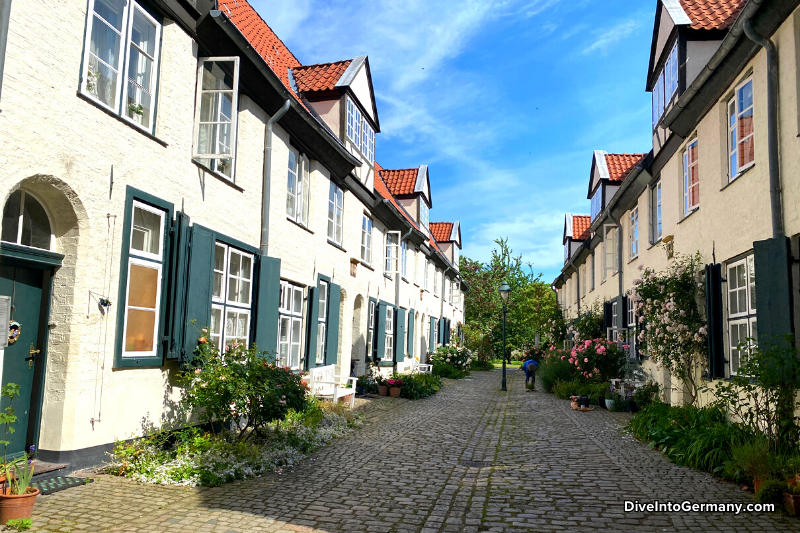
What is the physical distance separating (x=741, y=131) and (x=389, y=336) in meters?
12.9

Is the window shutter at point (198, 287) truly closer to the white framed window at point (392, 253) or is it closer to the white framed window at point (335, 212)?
the white framed window at point (335, 212)

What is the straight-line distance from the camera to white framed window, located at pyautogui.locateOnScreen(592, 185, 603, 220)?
20.1m

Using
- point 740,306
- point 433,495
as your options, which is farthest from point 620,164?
point 433,495

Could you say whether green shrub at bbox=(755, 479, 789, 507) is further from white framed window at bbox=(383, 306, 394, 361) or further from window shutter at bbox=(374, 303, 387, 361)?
white framed window at bbox=(383, 306, 394, 361)

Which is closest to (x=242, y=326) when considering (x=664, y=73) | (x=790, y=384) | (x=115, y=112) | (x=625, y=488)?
(x=115, y=112)

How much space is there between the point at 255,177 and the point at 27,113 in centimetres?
469

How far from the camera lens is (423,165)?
26.8 m

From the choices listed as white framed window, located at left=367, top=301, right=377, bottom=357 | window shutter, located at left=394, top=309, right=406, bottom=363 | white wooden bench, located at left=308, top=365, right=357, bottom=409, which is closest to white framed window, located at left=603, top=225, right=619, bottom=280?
window shutter, located at left=394, top=309, right=406, bottom=363

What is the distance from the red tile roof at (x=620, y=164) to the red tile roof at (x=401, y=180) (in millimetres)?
8428

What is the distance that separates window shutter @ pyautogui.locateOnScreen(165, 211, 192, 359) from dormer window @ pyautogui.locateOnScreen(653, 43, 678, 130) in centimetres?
934

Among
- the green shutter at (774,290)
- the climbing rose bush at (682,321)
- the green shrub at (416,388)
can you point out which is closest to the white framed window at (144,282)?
the green shutter at (774,290)

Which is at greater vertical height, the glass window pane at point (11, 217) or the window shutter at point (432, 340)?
the glass window pane at point (11, 217)

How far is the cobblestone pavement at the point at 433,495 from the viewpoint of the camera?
4.94 m

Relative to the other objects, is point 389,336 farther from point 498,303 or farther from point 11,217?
point 498,303
